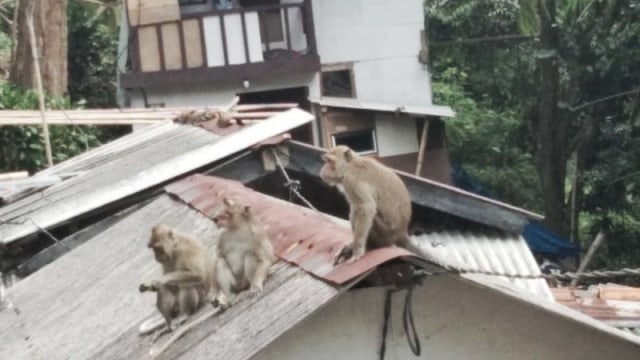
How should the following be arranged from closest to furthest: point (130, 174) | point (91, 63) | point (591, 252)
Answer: point (130, 174)
point (591, 252)
point (91, 63)

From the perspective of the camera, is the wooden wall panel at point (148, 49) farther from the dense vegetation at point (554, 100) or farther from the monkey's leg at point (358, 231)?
the monkey's leg at point (358, 231)

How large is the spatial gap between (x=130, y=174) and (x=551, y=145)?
1650 cm

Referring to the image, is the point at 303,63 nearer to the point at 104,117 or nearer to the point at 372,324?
the point at 104,117

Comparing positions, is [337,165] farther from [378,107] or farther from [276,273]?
[378,107]

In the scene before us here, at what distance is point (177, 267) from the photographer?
6992mm

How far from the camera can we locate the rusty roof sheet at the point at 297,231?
233 inches

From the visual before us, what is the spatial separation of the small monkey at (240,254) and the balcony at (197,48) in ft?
53.1

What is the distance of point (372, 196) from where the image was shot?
6.73 meters

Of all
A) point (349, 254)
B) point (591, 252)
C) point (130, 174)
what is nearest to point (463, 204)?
point (130, 174)

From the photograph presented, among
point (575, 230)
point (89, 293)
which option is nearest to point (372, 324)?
point (89, 293)

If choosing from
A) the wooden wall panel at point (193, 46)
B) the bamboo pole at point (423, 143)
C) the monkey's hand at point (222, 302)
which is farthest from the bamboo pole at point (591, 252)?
the monkey's hand at point (222, 302)

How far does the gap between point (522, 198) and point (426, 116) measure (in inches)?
217

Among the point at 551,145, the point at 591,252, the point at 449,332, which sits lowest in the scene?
the point at 591,252

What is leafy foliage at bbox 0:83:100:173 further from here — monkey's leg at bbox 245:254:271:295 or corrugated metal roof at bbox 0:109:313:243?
monkey's leg at bbox 245:254:271:295
